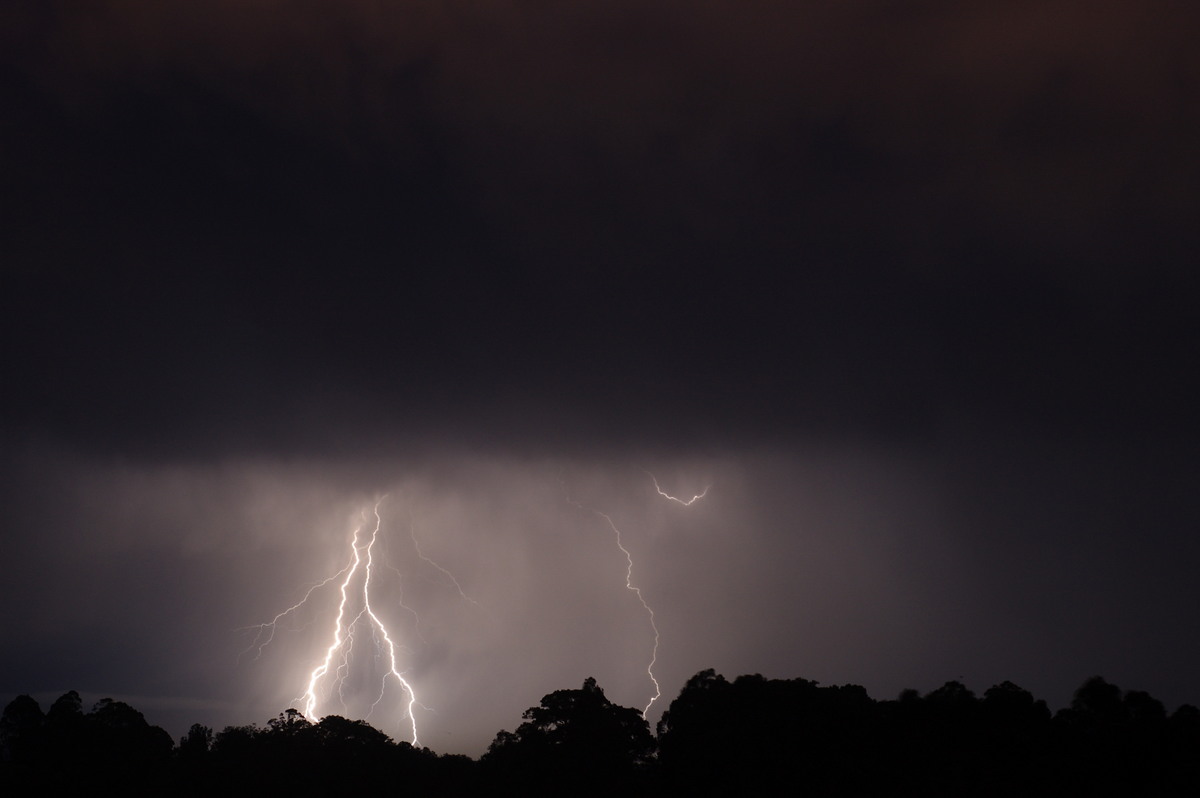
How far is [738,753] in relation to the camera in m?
43.6

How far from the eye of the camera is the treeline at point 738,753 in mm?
40000

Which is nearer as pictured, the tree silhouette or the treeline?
the treeline

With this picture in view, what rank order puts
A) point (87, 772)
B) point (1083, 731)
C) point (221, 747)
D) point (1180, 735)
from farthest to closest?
1. point (221, 747)
2. point (87, 772)
3. point (1083, 731)
4. point (1180, 735)

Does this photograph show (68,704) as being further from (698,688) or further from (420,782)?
(698,688)

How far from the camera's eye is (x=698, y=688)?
53.1 metres

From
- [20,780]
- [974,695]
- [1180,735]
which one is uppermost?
[974,695]

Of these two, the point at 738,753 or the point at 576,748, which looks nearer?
the point at 738,753

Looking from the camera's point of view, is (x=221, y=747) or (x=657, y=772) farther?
(x=221, y=747)

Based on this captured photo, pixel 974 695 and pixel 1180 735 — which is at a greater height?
pixel 974 695

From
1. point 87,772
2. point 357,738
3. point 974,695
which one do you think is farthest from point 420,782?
point 974,695

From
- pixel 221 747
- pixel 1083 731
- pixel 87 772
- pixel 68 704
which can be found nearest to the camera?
pixel 1083 731

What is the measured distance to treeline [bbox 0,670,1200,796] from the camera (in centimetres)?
4000

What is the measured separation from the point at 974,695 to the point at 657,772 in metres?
16.3

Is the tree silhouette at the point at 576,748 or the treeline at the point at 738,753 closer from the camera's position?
the treeline at the point at 738,753
